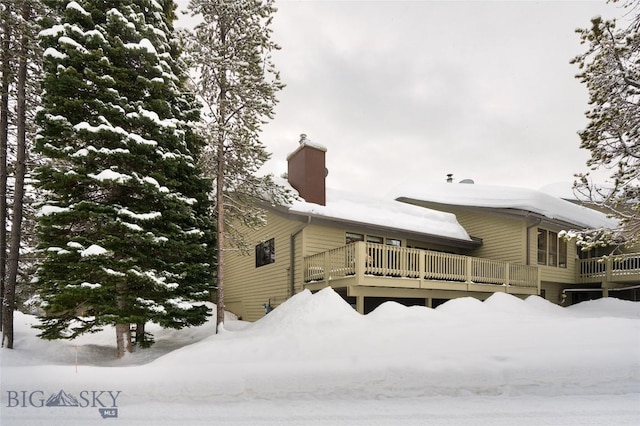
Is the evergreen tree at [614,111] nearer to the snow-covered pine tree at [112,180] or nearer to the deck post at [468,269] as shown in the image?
the deck post at [468,269]

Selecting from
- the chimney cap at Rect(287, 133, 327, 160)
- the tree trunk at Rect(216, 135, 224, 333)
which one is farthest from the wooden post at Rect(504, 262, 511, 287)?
the tree trunk at Rect(216, 135, 224, 333)

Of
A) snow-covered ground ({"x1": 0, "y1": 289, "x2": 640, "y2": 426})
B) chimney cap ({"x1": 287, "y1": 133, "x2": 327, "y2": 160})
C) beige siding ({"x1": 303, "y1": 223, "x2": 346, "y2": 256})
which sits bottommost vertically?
snow-covered ground ({"x1": 0, "y1": 289, "x2": 640, "y2": 426})

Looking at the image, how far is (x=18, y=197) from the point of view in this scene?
34.0 feet

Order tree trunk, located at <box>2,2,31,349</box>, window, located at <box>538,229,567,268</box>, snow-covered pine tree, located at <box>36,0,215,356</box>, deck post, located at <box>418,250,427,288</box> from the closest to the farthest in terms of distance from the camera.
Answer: snow-covered pine tree, located at <box>36,0,215,356</box>
tree trunk, located at <box>2,2,31,349</box>
deck post, located at <box>418,250,427,288</box>
window, located at <box>538,229,567,268</box>

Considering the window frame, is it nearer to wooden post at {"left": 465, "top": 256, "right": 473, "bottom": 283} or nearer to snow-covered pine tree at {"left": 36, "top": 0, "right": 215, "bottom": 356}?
wooden post at {"left": 465, "top": 256, "right": 473, "bottom": 283}

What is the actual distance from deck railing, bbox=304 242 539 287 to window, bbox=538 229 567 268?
3858 mm

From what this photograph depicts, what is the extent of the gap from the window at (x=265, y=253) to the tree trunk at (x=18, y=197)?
8319 mm

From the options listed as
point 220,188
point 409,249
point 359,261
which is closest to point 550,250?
point 409,249

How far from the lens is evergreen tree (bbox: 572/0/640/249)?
6746 millimetres

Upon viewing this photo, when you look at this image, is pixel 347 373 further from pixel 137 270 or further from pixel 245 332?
pixel 137 270

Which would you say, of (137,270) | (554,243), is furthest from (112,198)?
(554,243)

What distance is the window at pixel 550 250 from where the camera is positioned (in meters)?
16.8

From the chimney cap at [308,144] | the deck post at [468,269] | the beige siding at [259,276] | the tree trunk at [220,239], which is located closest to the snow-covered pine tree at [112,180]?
the tree trunk at [220,239]

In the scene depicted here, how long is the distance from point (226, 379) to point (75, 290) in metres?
4.40
